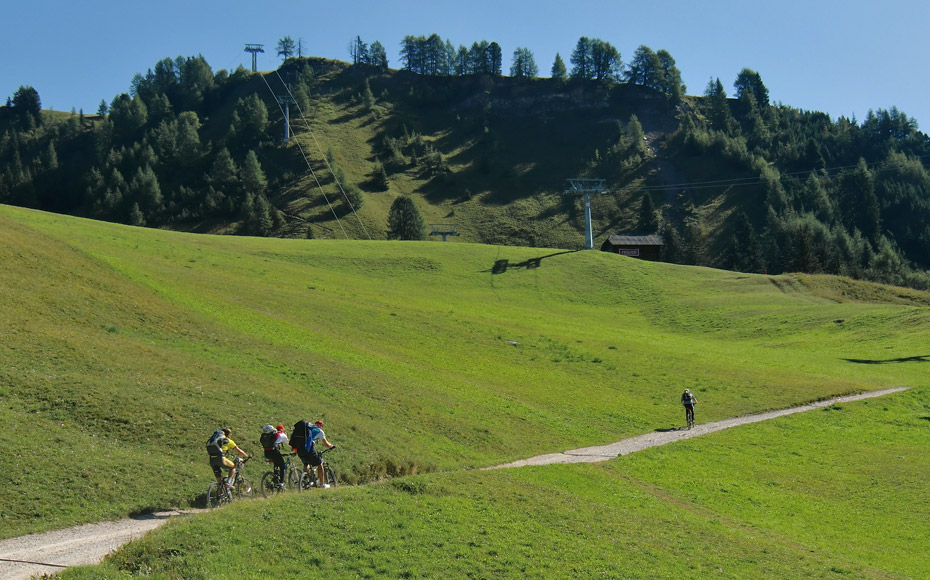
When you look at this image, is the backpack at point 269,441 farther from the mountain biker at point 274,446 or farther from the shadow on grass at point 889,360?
the shadow on grass at point 889,360

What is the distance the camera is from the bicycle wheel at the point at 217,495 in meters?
21.2

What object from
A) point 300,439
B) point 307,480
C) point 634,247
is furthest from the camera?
point 634,247

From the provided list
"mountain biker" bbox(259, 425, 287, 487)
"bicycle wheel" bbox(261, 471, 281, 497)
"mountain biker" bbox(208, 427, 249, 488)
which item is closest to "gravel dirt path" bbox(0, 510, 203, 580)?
"mountain biker" bbox(208, 427, 249, 488)

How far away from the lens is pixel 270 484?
2291 cm

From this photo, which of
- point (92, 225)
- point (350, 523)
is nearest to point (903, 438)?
point (350, 523)

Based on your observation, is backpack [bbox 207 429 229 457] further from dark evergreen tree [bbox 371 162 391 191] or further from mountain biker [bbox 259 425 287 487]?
dark evergreen tree [bbox 371 162 391 191]

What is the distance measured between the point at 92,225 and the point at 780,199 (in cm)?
15674

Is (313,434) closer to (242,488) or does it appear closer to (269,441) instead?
(269,441)

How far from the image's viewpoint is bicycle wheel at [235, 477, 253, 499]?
22062 mm

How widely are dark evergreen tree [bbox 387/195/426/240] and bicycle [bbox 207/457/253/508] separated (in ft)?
399

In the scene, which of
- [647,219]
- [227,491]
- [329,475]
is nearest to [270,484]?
[227,491]

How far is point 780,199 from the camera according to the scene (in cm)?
18488

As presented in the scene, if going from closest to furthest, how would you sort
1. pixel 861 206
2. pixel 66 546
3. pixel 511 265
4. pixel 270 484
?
pixel 66 546 → pixel 270 484 → pixel 511 265 → pixel 861 206

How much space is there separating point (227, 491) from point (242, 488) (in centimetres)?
89
